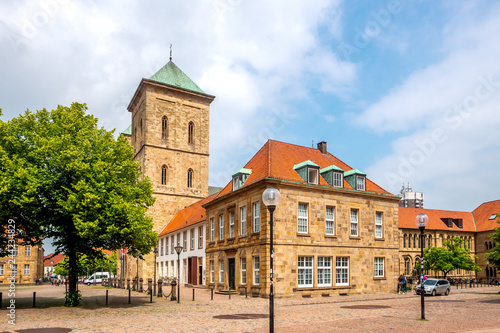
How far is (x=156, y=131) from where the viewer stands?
6284cm

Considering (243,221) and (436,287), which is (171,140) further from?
(436,287)

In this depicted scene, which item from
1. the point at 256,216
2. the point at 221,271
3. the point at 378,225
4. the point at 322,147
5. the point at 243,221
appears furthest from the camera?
the point at 322,147

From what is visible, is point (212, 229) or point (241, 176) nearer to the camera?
point (241, 176)

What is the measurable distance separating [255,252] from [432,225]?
4952 centimetres

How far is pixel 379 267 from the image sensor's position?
35.7 metres

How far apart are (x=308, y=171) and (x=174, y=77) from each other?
132 ft

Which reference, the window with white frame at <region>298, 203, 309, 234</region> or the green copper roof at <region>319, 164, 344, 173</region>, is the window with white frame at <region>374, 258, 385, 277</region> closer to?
the window with white frame at <region>298, 203, 309, 234</region>

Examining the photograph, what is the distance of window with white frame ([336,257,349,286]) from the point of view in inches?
1305

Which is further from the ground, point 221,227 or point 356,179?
point 356,179

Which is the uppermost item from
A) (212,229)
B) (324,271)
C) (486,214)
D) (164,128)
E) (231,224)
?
(164,128)

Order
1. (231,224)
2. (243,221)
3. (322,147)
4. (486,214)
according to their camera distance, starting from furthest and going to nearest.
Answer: (486,214), (322,147), (231,224), (243,221)

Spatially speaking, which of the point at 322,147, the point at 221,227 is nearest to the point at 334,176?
the point at 322,147

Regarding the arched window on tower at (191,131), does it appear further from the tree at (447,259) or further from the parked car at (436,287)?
the parked car at (436,287)

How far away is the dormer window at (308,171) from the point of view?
32.7m
